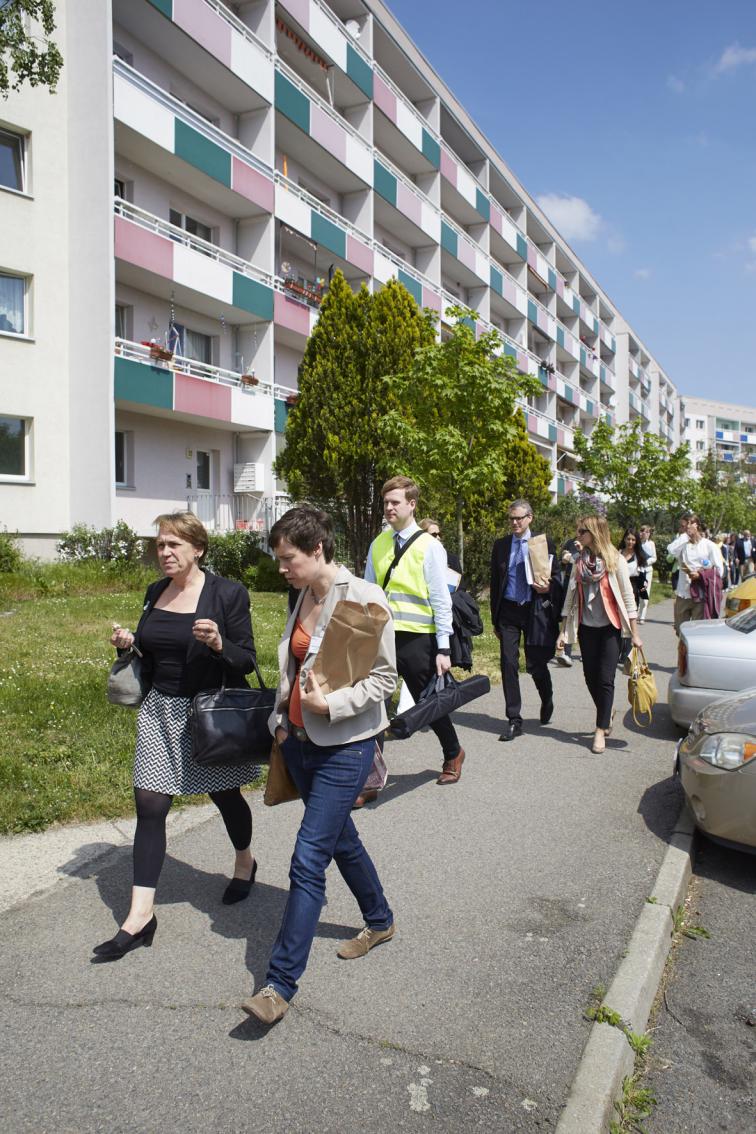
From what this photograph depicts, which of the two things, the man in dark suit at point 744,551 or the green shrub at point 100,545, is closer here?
the green shrub at point 100,545

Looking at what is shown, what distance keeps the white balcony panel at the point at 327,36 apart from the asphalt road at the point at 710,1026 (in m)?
26.7

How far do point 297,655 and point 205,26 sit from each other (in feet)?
70.6

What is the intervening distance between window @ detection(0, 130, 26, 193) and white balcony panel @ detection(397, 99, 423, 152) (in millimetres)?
15597

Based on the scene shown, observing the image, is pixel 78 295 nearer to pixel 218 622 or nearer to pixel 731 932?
pixel 218 622

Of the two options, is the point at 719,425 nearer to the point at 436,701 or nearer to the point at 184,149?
the point at 184,149

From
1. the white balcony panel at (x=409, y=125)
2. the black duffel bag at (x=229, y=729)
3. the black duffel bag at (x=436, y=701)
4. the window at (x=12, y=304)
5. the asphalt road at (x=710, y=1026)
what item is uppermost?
the white balcony panel at (x=409, y=125)

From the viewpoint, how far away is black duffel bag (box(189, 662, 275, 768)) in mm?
3500

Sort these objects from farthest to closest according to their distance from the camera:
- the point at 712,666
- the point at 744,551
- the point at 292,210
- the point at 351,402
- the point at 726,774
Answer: the point at 744,551, the point at 292,210, the point at 351,402, the point at 712,666, the point at 726,774

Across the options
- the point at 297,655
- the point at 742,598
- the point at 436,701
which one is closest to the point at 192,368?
the point at 742,598

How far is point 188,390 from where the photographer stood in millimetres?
19734

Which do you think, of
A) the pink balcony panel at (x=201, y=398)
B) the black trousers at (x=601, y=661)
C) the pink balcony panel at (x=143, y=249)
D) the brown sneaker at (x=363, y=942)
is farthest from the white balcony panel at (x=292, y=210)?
the brown sneaker at (x=363, y=942)

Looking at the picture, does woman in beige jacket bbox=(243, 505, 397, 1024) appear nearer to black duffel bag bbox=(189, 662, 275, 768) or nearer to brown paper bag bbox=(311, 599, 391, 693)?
brown paper bag bbox=(311, 599, 391, 693)

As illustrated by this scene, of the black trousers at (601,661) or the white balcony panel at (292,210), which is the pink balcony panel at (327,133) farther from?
the black trousers at (601,661)

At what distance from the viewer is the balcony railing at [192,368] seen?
18734 mm
